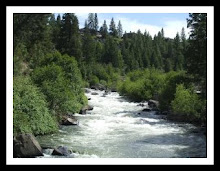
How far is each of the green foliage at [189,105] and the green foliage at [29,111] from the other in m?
13.3

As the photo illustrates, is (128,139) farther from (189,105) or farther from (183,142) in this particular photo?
(189,105)

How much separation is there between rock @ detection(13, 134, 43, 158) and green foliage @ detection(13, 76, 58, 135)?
7.81 feet

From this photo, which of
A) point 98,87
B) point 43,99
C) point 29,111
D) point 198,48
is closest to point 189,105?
point 198,48

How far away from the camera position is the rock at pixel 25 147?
18625mm

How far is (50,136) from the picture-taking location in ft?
83.6

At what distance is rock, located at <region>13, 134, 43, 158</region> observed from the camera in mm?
18625

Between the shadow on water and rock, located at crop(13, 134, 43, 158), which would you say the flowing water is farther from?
rock, located at crop(13, 134, 43, 158)

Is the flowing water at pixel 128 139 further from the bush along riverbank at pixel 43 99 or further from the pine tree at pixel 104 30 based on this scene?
the pine tree at pixel 104 30

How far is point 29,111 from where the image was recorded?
24.4 m

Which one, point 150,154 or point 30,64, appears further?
point 30,64
